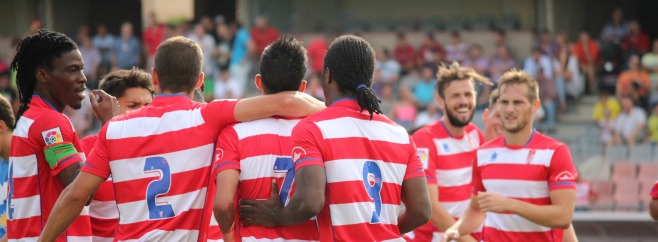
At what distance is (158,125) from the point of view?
5156 millimetres

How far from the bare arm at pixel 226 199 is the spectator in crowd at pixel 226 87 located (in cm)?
1497

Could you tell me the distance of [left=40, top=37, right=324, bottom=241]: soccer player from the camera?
5145 mm

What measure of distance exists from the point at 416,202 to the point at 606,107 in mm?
14128

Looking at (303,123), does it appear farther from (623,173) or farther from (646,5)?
(646,5)

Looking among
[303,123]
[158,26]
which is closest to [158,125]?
[303,123]

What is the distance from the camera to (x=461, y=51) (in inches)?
794

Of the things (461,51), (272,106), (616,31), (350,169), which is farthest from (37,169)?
(616,31)

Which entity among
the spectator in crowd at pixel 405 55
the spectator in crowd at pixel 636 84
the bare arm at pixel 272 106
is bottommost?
the spectator in crowd at pixel 405 55

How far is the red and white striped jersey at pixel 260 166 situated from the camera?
16.7 feet

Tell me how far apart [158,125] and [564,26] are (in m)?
18.9

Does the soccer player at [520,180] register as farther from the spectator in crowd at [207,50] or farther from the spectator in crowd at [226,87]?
the spectator in crowd at [207,50]

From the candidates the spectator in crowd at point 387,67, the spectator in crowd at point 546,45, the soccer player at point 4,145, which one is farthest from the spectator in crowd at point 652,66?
the soccer player at point 4,145

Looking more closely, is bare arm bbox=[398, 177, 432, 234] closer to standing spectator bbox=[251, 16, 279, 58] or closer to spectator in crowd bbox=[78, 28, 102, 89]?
standing spectator bbox=[251, 16, 279, 58]

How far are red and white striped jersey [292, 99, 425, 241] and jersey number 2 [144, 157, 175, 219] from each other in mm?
697
